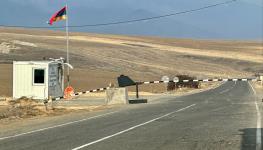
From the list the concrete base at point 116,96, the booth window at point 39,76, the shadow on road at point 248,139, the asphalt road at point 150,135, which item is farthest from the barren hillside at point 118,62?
the shadow on road at point 248,139

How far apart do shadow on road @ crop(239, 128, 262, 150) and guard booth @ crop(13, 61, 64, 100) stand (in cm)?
2234

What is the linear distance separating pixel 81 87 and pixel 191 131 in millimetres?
41160

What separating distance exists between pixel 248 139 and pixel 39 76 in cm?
2514

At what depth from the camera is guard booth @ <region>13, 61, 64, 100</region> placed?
38281mm

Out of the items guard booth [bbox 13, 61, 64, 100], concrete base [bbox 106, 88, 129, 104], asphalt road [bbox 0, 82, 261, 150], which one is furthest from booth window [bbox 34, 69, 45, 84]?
asphalt road [bbox 0, 82, 261, 150]

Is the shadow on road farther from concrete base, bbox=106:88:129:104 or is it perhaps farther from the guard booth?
the guard booth

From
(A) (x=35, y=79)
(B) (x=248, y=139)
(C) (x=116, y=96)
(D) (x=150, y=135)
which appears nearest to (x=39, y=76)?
(A) (x=35, y=79)

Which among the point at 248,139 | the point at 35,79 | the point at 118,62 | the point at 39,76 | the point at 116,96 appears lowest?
the point at 248,139

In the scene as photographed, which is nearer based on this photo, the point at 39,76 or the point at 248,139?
the point at 248,139

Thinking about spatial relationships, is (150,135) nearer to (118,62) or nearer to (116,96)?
(116,96)

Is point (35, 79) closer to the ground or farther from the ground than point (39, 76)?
closer to the ground

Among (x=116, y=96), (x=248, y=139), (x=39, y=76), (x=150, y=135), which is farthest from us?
(x=39, y=76)

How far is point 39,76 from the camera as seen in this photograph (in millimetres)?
38562

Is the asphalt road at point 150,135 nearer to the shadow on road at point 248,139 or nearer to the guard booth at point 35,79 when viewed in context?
the shadow on road at point 248,139
